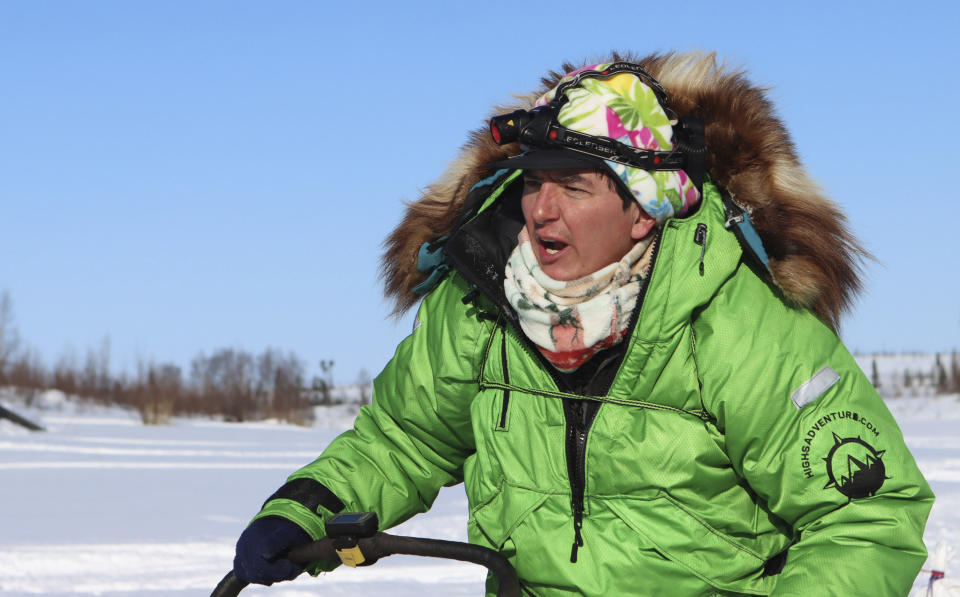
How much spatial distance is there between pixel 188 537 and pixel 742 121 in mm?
5033

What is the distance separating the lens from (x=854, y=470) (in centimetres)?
177

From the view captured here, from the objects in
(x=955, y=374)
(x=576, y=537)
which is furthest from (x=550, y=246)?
(x=955, y=374)

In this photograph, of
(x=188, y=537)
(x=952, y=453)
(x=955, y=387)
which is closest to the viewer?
(x=188, y=537)

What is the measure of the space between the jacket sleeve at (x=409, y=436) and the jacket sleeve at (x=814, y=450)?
0.53 metres

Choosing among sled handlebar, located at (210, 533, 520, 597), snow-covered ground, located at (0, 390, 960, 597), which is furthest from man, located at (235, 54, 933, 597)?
snow-covered ground, located at (0, 390, 960, 597)

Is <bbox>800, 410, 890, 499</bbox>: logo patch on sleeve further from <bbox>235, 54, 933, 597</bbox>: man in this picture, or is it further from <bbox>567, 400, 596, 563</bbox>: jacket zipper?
<bbox>567, 400, 596, 563</bbox>: jacket zipper

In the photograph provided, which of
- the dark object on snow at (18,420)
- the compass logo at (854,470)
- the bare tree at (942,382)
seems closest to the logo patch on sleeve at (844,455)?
the compass logo at (854,470)

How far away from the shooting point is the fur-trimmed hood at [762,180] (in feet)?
6.49

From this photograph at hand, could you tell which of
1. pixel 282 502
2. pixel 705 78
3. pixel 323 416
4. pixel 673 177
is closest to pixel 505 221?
pixel 673 177

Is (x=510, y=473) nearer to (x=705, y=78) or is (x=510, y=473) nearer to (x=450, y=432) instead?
(x=450, y=432)

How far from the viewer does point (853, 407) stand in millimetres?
1821

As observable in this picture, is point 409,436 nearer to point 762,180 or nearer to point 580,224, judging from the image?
point 580,224

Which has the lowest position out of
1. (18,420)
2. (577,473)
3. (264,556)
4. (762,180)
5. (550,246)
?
(18,420)

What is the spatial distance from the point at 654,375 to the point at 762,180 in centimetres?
46
